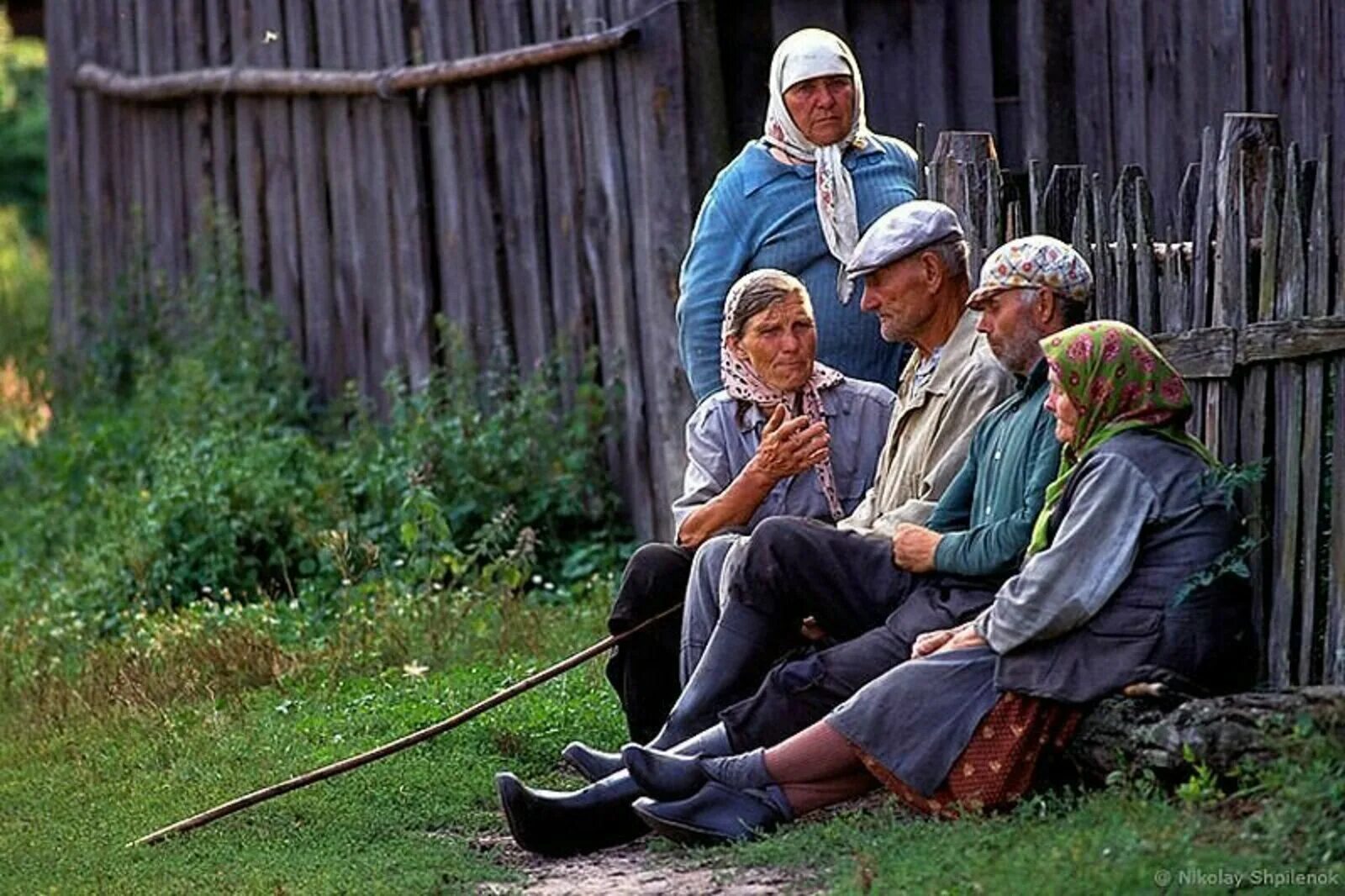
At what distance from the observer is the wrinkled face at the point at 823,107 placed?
24.8ft

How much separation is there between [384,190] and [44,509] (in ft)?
7.77

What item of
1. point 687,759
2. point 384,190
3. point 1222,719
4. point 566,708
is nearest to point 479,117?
point 384,190

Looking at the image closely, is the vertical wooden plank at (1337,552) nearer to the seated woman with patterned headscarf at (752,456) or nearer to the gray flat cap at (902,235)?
the gray flat cap at (902,235)

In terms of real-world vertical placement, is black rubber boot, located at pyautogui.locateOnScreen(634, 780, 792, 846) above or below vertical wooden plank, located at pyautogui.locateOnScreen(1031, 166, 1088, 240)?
below

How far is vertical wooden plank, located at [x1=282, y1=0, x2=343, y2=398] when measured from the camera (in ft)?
41.4

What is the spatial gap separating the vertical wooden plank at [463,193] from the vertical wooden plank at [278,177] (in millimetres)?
1486

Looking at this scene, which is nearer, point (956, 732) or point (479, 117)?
point (956, 732)

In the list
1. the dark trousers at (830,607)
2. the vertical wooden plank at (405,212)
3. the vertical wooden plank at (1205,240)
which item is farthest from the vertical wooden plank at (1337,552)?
the vertical wooden plank at (405,212)

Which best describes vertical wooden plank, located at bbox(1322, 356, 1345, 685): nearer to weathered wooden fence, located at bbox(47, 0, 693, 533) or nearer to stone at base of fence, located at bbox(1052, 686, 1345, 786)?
stone at base of fence, located at bbox(1052, 686, 1345, 786)

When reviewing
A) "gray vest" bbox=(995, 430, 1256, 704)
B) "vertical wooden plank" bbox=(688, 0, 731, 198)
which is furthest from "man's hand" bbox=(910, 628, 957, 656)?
"vertical wooden plank" bbox=(688, 0, 731, 198)

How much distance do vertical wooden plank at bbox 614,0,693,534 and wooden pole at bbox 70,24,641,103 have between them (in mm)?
139

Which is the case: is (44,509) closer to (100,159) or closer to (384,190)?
(384,190)

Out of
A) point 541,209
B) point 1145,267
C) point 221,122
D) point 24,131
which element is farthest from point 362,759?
point 24,131

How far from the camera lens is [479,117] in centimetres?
1126
